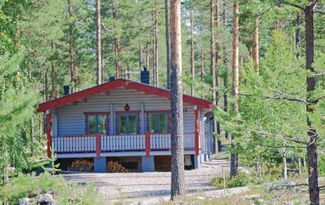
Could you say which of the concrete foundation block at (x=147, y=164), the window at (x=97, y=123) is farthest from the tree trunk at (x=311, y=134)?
the window at (x=97, y=123)

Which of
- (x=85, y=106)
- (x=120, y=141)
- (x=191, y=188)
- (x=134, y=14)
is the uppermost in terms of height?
(x=134, y=14)

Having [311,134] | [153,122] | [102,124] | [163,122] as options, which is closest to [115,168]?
[102,124]

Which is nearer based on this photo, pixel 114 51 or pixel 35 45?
pixel 35 45

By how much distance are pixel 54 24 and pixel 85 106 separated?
9114 mm

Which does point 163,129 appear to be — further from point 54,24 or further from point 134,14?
point 134,14

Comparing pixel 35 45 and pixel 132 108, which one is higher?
pixel 35 45

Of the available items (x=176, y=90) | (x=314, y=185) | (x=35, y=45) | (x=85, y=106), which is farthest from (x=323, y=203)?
(x=35, y=45)

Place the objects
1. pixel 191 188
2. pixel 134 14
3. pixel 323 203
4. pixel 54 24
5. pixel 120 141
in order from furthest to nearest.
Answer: pixel 134 14 < pixel 54 24 < pixel 120 141 < pixel 191 188 < pixel 323 203

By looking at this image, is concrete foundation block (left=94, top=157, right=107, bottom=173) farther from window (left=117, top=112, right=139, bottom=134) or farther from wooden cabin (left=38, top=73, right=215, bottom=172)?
window (left=117, top=112, right=139, bottom=134)

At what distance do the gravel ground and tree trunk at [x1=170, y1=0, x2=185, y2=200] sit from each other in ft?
4.18

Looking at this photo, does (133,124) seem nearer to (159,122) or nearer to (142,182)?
(159,122)

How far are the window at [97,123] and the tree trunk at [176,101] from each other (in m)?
10.9

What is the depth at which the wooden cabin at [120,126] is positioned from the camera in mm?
22797

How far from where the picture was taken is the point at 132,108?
23891 millimetres
